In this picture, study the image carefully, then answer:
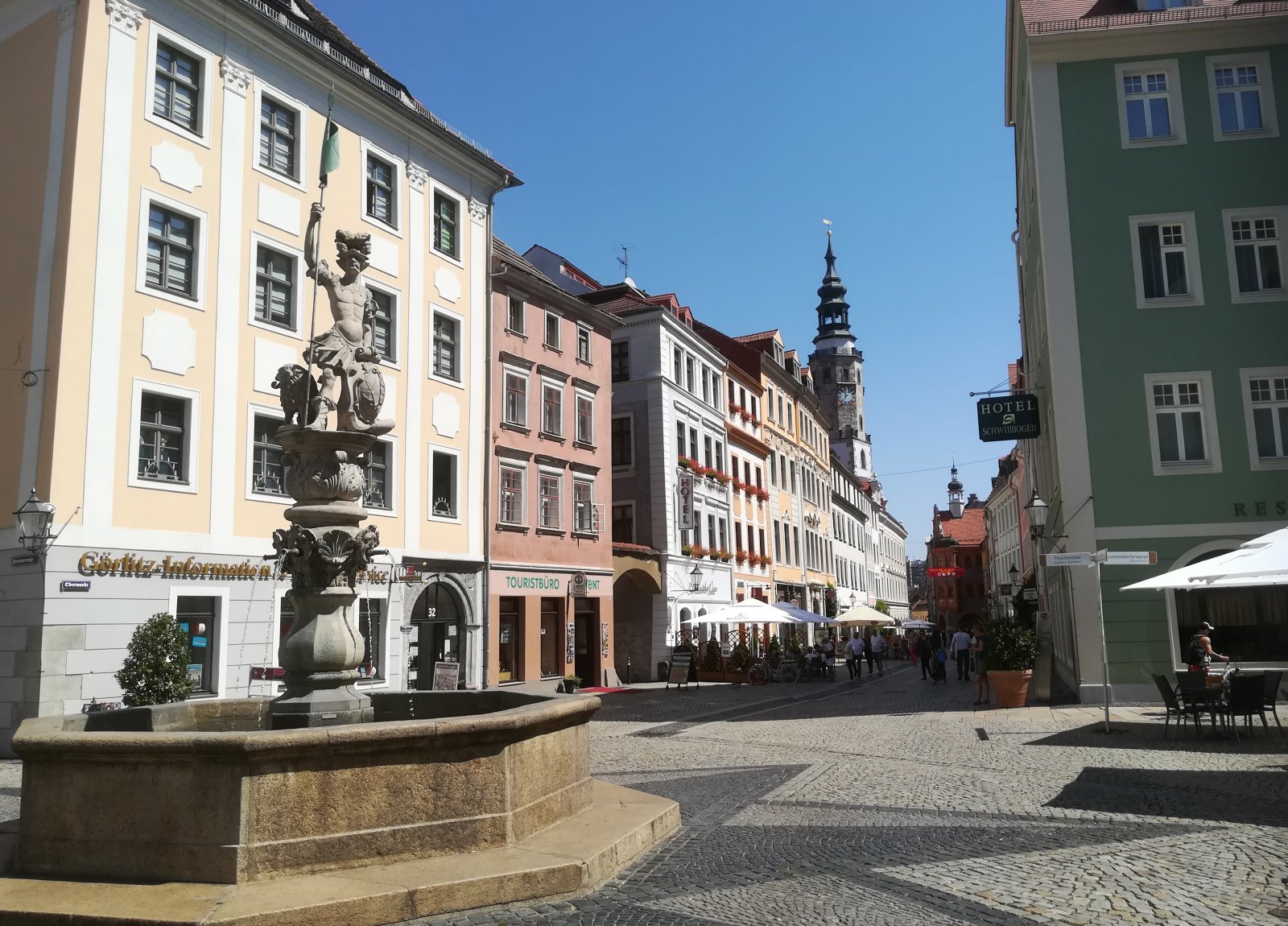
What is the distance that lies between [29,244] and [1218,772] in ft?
64.1

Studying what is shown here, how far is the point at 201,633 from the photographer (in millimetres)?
19078

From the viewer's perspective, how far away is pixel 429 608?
25.7 m

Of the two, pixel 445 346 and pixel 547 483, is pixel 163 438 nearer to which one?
pixel 445 346

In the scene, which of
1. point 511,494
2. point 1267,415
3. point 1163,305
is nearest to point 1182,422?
point 1267,415

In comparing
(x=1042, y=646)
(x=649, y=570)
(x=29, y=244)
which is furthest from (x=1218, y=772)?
(x=649, y=570)

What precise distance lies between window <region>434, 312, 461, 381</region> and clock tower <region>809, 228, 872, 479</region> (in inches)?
3511

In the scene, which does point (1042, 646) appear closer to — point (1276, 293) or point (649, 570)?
point (1276, 293)

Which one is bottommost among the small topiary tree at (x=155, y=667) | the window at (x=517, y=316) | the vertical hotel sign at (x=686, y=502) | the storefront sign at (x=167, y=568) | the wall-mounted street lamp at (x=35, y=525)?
the small topiary tree at (x=155, y=667)

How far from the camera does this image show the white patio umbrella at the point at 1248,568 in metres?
12.2

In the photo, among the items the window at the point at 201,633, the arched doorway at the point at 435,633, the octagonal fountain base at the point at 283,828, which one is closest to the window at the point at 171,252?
the window at the point at 201,633

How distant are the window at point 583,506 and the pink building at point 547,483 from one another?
0.15 feet

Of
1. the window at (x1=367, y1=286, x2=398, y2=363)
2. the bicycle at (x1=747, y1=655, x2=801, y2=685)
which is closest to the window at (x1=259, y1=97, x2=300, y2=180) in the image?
the window at (x1=367, y1=286, x2=398, y2=363)

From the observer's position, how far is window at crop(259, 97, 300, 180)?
71.6 feet

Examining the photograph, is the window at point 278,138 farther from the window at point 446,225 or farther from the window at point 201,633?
the window at point 201,633
